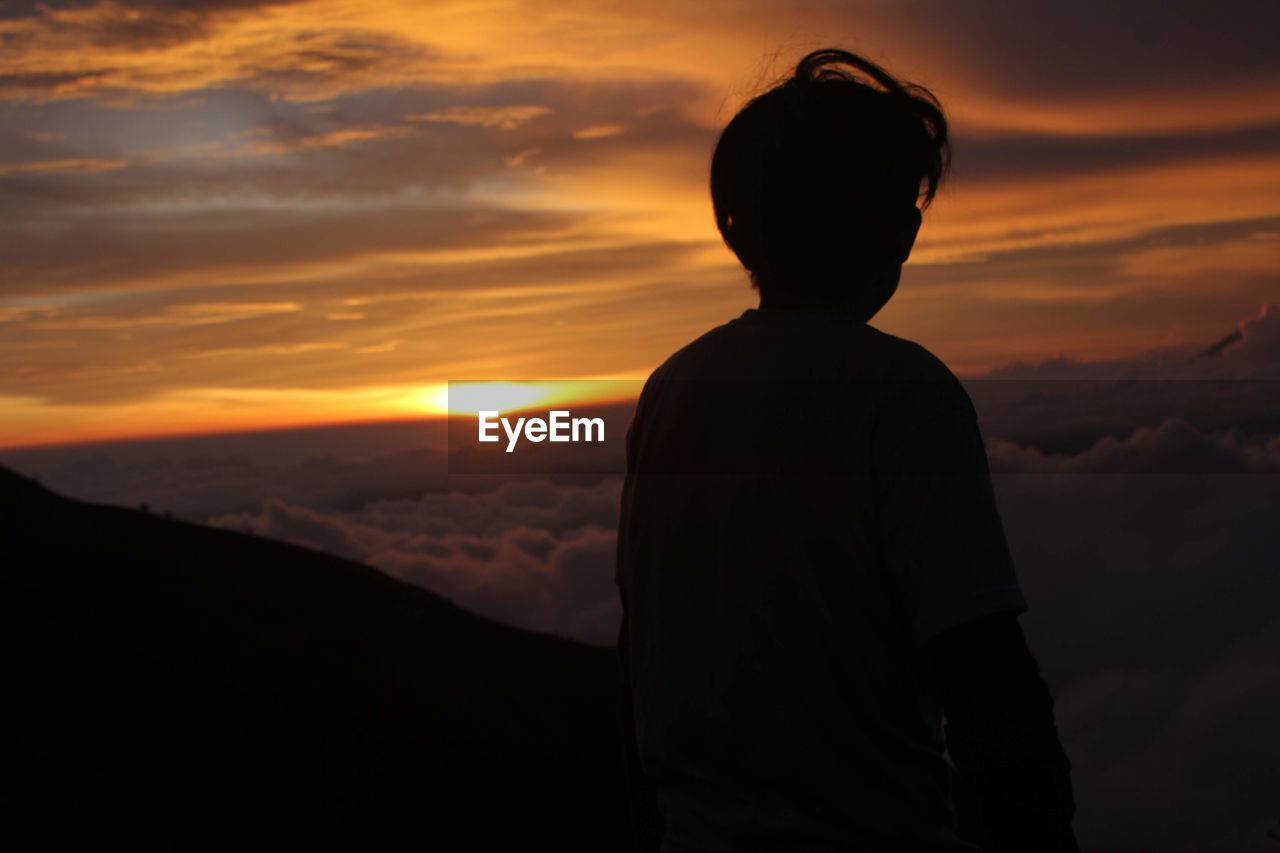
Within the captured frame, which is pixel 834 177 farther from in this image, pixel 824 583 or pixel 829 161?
pixel 824 583

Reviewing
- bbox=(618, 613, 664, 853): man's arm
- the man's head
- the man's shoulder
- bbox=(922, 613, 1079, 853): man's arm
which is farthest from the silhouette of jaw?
bbox=(618, 613, 664, 853): man's arm

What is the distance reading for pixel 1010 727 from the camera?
1.55 meters

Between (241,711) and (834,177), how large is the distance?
34.3 ft

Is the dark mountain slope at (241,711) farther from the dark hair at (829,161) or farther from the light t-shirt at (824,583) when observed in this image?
the dark hair at (829,161)

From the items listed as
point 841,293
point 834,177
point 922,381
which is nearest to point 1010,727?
point 922,381

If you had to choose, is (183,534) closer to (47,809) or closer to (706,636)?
(47,809)

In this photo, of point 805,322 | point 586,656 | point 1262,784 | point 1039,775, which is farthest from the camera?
point 1262,784

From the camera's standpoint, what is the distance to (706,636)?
179cm

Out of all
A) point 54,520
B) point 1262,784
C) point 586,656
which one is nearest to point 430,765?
point 54,520

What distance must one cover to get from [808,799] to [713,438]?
22.2 inches

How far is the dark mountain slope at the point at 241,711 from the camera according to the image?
28.5ft

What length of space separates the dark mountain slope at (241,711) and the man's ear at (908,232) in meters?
7.67

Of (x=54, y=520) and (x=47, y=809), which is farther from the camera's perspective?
(x=54, y=520)

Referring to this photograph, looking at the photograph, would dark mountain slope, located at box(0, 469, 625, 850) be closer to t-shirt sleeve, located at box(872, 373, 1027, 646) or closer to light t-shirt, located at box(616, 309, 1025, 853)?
light t-shirt, located at box(616, 309, 1025, 853)
